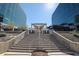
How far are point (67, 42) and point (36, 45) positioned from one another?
3.83 ft

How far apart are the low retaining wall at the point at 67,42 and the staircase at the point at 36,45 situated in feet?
0.58

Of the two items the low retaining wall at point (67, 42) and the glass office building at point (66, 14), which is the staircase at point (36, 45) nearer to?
the low retaining wall at point (67, 42)

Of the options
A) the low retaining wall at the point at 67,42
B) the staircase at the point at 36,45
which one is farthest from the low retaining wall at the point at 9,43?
the low retaining wall at the point at 67,42

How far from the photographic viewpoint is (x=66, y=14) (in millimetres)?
8070

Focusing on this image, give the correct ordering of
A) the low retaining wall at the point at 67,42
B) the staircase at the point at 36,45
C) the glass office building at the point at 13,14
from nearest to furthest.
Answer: the low retaining wall at the point at 67,42, the staircase at the point at 36,45, the glass office building at the point at 13,14

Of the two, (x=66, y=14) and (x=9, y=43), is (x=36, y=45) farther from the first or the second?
(x=66, y=14)

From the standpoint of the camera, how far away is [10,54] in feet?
24.2

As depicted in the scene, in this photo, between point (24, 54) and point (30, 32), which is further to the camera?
point (30, 32)

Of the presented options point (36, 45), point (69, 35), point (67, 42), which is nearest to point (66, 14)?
point (69, 35)

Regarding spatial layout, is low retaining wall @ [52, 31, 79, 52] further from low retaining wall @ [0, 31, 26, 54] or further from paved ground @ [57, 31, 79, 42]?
low retaining wall @ [0, 31, 26, 54]

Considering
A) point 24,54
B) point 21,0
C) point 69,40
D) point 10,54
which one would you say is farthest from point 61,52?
point 21,0

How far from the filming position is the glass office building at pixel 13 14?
788 cm

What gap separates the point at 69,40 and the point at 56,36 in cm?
53

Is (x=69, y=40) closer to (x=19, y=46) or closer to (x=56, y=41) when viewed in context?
(x=56, y=41)
